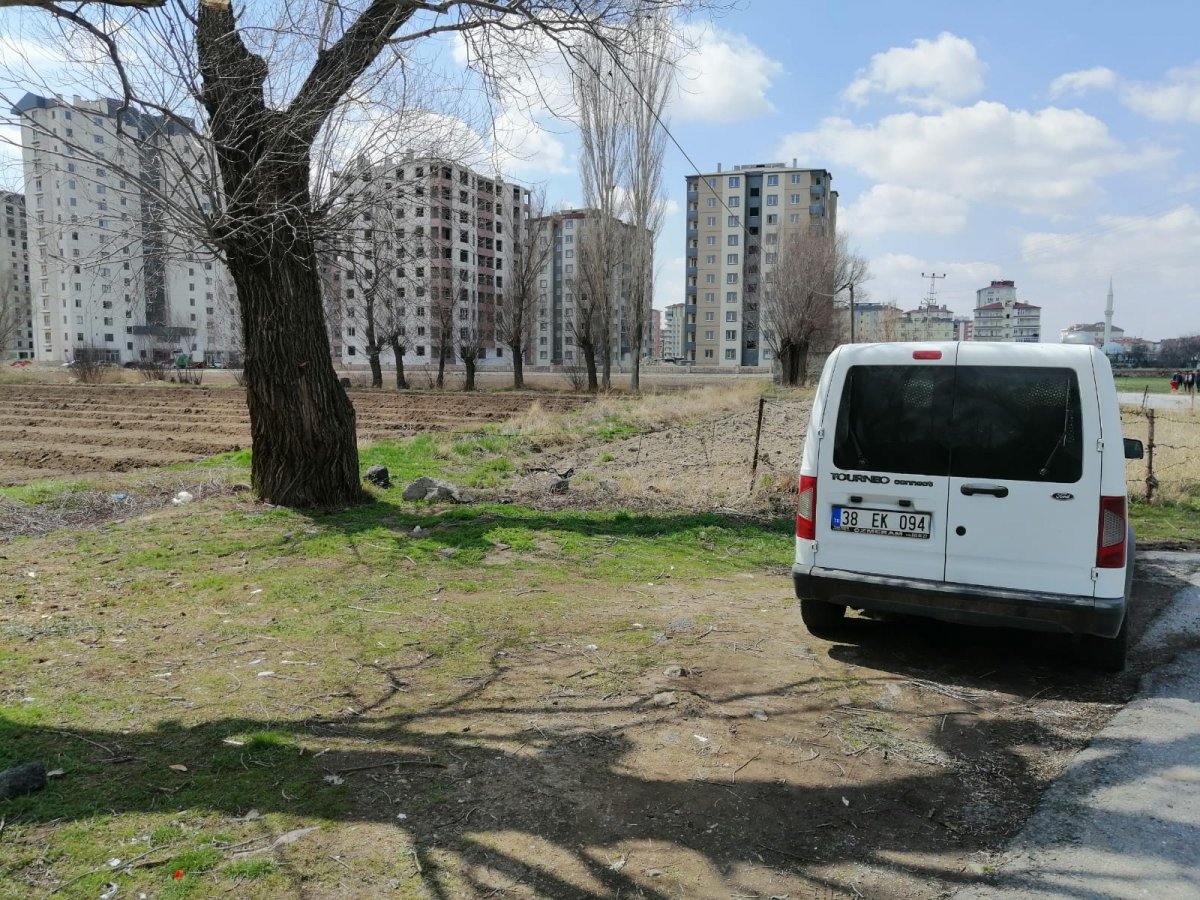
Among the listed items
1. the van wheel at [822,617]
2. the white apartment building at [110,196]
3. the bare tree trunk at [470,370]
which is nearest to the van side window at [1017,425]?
the van wheel at [822,617]

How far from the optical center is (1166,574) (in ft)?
26.9

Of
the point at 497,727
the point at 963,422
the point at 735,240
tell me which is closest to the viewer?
the point at 497,727

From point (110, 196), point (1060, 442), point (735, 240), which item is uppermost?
point (735, 240)

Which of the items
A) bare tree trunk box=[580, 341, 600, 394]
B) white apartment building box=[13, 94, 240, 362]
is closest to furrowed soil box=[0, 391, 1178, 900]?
white apartment building box=[13, 94, 240, 362]

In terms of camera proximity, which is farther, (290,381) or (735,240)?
(735,240)

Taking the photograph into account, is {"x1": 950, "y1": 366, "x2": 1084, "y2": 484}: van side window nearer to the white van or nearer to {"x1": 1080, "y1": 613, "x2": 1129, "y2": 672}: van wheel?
the white van

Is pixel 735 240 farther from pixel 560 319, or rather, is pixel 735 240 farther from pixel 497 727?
pixel 497 727

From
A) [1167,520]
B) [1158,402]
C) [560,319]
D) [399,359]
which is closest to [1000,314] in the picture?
[560,319]

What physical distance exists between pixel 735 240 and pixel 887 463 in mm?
107789

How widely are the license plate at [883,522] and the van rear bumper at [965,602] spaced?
0.28 meters

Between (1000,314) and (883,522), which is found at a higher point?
(1000,314)

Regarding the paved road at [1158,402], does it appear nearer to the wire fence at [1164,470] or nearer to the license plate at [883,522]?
the wire fence at [1164,470]

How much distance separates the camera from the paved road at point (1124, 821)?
3021 millimetres

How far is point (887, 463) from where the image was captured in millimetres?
5402
